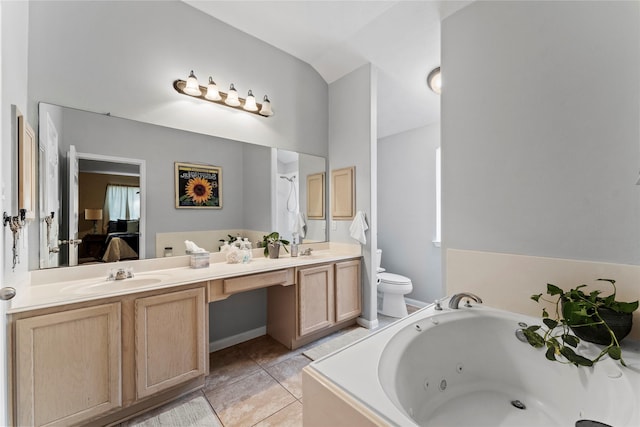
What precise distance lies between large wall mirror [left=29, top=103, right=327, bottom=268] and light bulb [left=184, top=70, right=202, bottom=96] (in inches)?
12.6

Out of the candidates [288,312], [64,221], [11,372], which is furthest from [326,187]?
[11,372]

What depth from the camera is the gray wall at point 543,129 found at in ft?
4.34

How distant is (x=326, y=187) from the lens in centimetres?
308

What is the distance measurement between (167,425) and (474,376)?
5.82 ft

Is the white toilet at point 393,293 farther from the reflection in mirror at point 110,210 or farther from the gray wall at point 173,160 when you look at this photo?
the reflection in mirror at point 110,210

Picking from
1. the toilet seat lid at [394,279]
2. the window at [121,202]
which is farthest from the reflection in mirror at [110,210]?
the toilet seat lid at [394,279]

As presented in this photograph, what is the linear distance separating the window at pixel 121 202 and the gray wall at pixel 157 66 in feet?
1.74

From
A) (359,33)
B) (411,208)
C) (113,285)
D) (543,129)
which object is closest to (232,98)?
(359,33)

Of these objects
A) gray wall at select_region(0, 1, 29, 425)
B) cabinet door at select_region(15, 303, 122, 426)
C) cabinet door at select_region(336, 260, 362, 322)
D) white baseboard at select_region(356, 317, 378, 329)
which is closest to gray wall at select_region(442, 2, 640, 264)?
cabinet door at select_region(336, 260, 362, 322)

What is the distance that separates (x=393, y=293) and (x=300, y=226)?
134 centimetres

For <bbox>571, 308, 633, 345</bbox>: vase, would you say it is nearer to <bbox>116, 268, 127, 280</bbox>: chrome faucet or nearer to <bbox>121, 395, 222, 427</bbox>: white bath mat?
<bbox>121, 395, 222, 427</bbox>: white bath mat

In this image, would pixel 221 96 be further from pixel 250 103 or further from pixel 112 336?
pixel 112 336

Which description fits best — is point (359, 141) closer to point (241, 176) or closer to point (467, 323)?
point (241, 176)

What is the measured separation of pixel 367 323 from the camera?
2768 mm
